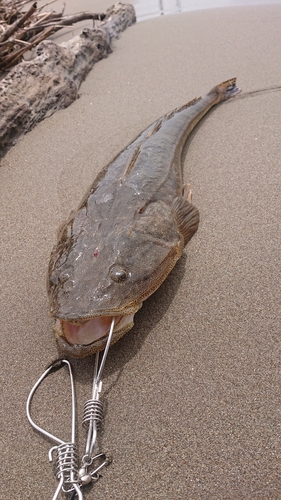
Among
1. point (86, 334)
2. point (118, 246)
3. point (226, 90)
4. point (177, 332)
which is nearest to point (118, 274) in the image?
point (118, 246)

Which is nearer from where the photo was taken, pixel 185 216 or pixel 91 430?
pixel 91 430

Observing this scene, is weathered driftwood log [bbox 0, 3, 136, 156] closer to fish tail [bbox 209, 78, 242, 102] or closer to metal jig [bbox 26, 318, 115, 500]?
fish tail [bbox 209, 78, 242, 102]

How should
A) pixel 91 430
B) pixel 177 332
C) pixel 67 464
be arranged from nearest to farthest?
pixel 67 464
pixel 91 430
pixel 177 332

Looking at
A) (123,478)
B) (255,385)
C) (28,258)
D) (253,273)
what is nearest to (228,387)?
(255,385)

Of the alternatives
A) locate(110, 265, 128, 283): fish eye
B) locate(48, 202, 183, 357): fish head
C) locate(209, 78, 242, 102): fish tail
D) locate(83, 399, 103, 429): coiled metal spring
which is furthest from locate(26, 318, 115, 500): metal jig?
locate(209, 78, 242, 102): fish tail

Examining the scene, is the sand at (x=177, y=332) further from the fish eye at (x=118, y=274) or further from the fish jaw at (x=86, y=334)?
the fish eye at (x=118, y=274)

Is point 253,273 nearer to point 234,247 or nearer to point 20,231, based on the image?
point 234,247

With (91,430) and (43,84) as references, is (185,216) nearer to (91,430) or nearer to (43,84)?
(91,430)
